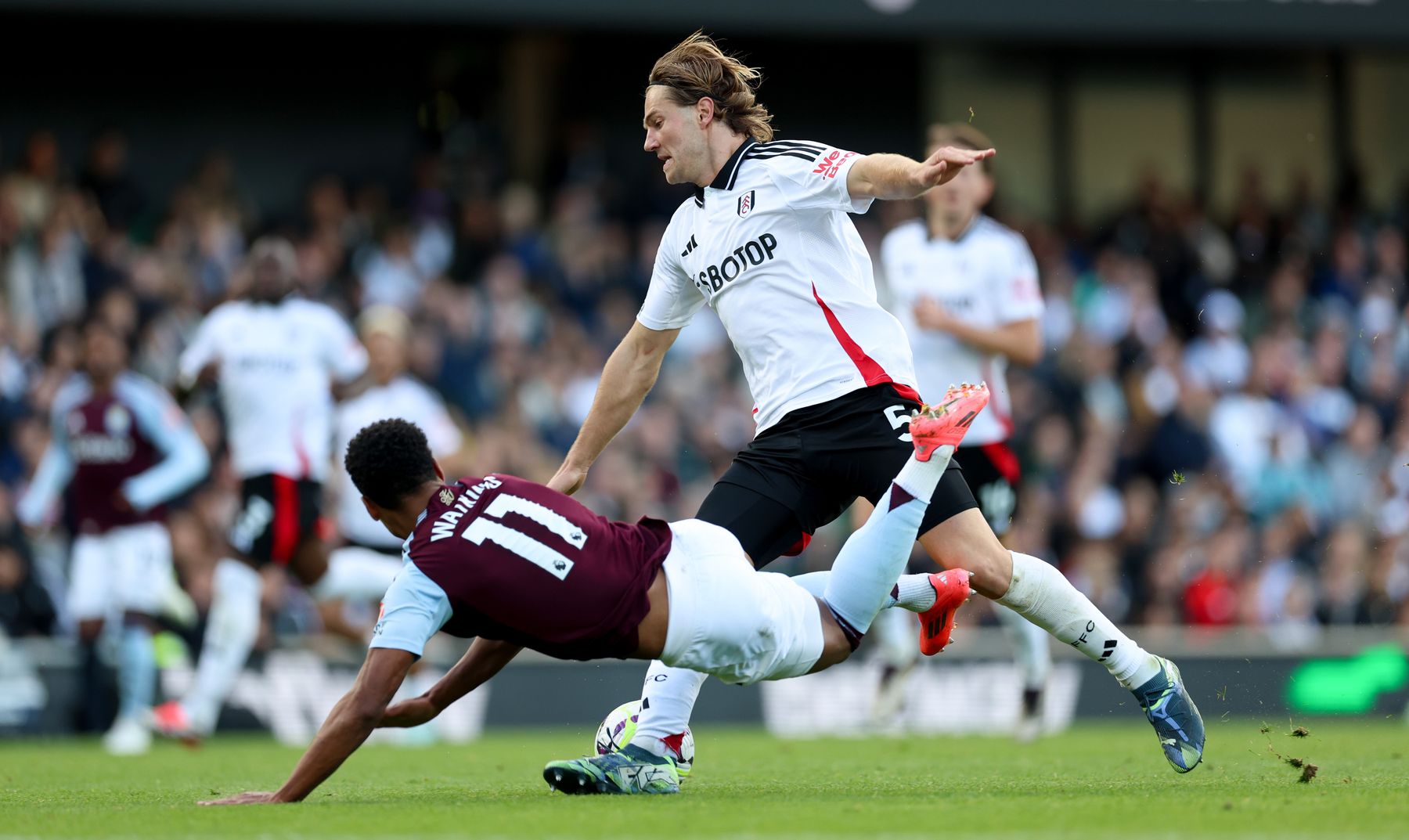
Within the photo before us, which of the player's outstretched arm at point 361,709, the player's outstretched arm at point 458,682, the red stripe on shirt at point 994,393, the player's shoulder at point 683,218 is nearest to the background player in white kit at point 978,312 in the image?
the red stripe on shirt at point 994,393

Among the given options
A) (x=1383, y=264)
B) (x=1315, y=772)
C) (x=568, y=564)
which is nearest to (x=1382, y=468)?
(x=1383, y=264)

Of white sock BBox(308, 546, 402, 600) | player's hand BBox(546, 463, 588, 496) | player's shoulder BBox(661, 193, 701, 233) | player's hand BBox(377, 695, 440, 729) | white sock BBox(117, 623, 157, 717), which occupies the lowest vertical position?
white sock BBox(117, 623, 157, 717)

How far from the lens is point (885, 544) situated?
602cm

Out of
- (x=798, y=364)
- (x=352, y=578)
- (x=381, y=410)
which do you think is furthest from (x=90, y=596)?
(x=798, y=364)

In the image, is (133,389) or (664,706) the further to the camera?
(133,389)

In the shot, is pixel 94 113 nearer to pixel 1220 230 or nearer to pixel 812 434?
pixel 1220 230

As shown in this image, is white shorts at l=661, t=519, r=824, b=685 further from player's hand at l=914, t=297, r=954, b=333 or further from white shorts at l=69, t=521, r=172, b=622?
white shorts at l=69, t=521, r=172, b=622

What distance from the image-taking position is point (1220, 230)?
19656mm

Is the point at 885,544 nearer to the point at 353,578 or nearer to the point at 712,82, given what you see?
the point at 712,82

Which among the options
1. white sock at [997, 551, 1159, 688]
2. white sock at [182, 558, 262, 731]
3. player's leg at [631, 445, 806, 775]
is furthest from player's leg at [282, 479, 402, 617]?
white sock at [997, 551, 1159, 688]

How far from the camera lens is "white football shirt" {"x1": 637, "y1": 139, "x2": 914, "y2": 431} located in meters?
6.41

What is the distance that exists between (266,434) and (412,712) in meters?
5.16

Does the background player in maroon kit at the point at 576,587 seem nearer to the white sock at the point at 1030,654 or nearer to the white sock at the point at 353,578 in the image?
the white sock at the point at 1030,654

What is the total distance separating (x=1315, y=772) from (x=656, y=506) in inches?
314
